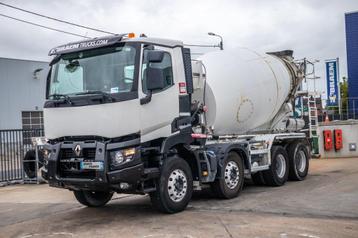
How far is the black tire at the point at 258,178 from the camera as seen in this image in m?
12.5

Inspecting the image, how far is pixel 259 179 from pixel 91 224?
213 inches

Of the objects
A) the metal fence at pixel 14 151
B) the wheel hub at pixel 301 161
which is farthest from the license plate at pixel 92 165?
the metal fence at pixel 14 151

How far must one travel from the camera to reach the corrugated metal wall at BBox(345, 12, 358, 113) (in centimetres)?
2547

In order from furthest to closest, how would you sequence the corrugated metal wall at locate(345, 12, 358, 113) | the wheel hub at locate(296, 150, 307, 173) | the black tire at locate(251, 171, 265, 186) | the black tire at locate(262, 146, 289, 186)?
1. the corrugated metal wall at locate(345, 12, 358, 113)
2. the wheel hub at locate(296, 150, 307, 173)
3. the black tire at locate(251, 171, 265, 186)
4. the black tire at locate(262, 146, 289, 186)

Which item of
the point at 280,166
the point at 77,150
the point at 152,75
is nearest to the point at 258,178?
the point at 280,166

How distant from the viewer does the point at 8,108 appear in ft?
105

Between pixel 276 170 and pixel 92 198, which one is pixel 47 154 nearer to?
pixel 92 198

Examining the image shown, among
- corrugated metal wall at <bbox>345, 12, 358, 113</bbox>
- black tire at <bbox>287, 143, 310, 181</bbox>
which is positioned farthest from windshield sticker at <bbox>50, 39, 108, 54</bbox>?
corrugated metal wall at <bbox>345, 12, 358, 113</bbox>

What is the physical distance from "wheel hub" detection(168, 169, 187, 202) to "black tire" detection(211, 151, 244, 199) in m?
1.35

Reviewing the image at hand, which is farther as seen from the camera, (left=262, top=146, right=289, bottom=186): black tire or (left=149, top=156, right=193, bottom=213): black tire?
(left=262, top=146, right=289, bottom=186): black tire

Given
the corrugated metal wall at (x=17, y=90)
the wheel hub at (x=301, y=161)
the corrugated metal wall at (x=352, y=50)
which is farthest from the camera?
the corrugated metal wall at (x=17, y=90)

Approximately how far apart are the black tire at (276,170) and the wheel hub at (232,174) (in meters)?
1.75

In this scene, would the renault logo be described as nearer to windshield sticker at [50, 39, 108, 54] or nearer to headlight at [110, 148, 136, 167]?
headlight at [110, 148, 136, 167]

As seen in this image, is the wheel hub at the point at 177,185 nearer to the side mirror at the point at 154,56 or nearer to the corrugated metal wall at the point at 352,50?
the side mirror at the point at 154,56
